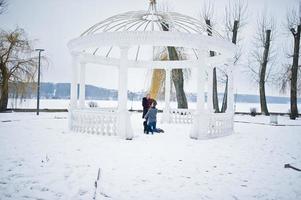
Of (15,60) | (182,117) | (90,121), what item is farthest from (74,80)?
(15,60)

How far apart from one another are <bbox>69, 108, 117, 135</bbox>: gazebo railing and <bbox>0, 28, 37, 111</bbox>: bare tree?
14.9 metres

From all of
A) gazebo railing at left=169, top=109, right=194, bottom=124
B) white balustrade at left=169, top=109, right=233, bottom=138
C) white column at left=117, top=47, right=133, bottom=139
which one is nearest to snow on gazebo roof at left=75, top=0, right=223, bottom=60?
white column at left=117, top=47, right=133, bottom=139

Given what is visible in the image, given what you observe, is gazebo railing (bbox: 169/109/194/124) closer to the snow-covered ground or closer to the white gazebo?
the white gazebo

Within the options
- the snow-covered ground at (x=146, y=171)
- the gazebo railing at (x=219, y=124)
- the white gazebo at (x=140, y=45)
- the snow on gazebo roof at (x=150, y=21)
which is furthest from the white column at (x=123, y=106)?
the gazebo railing at (x=219, y=124)

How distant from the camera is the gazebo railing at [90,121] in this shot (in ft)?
37.9

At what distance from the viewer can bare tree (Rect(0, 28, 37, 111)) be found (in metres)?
24.6

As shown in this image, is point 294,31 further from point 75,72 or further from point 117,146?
point 117,146

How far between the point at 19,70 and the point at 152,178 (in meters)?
23.8

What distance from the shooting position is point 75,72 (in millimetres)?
12930

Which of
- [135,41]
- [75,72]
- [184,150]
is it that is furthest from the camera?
[75,72]

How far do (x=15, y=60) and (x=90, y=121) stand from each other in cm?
1701

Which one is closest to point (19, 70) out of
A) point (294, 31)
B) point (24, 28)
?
point (24, 28)

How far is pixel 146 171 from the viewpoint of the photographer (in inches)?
237

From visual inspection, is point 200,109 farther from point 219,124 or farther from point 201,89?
point 219,124
